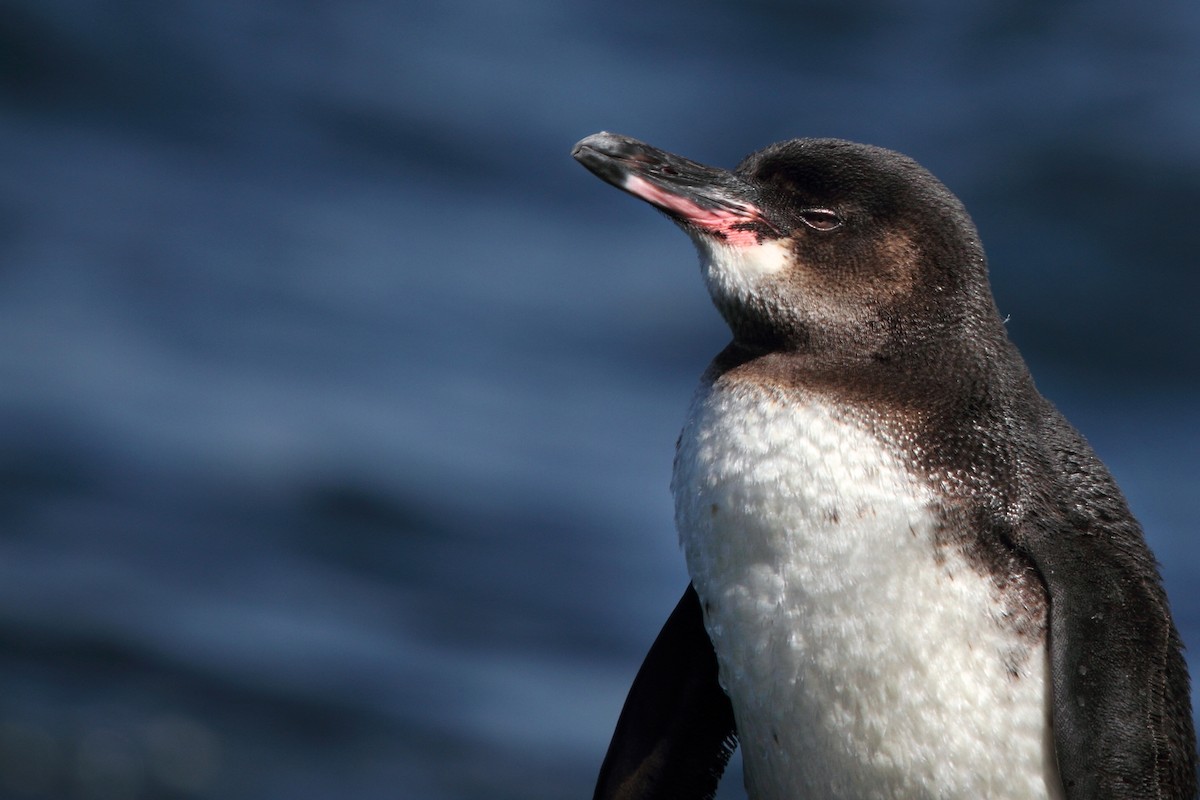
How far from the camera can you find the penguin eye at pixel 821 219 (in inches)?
135

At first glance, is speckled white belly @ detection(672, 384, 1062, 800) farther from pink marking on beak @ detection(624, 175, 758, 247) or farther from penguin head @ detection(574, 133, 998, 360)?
pink marking on beak @ detection(624, 175, 758, 247)

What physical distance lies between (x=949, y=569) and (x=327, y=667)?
18.9 ft

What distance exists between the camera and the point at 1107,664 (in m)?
3.12

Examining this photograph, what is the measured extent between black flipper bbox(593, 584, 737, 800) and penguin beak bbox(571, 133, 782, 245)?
0.79 m

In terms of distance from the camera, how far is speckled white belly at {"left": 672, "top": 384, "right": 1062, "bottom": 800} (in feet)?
10.4

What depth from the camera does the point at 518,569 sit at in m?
9.80

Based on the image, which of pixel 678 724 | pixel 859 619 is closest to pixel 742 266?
pixel 859 619

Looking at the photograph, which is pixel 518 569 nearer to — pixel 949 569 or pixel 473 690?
pixel 473 690

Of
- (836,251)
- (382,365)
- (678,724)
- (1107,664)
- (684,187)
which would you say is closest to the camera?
(1107,664)

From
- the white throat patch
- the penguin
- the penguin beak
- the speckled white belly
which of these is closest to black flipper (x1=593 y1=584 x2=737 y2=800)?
the penguin

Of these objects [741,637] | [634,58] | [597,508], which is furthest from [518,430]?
[741,637]

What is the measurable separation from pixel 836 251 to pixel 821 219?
83 millimetres

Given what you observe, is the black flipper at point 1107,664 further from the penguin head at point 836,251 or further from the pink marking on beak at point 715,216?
the pink marking on beak at point 715,216

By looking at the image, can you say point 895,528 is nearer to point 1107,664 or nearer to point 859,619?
point 859,619
